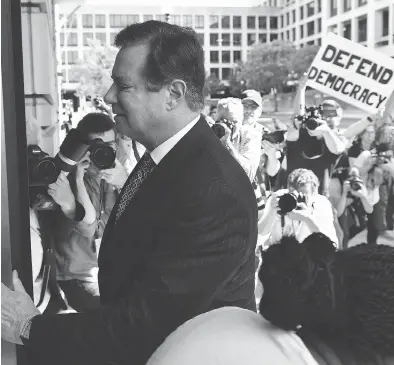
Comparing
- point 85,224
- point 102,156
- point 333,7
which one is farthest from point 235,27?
point 102,156

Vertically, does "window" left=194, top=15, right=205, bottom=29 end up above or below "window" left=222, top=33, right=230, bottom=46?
above

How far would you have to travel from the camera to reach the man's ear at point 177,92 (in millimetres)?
1509


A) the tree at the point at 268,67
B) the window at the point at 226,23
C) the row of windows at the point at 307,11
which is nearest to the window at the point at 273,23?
the window at the point at 226,23

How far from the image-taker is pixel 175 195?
144 centimetres

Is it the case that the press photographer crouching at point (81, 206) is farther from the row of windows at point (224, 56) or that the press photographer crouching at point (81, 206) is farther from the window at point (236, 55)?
the window at point (236, 55)

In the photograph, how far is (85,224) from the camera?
124 inches

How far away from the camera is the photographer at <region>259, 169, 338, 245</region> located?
412cm

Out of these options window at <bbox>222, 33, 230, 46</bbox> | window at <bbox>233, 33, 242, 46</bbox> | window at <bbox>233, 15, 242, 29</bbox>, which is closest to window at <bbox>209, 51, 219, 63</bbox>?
window at <bbox>222, 33, 230, 46</bbox>

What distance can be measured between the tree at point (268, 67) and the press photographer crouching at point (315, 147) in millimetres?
42845

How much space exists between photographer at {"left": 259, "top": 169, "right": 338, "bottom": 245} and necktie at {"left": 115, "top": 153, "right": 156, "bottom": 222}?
2.40m

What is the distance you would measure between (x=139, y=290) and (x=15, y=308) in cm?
23

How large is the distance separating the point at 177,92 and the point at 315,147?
497 centimetres

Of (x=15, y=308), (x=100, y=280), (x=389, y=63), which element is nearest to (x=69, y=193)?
(x=100, y=280)

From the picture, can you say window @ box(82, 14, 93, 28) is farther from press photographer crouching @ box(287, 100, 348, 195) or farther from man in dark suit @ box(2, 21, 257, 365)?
man in dark suit @ box(2, 21, 257, 365)
